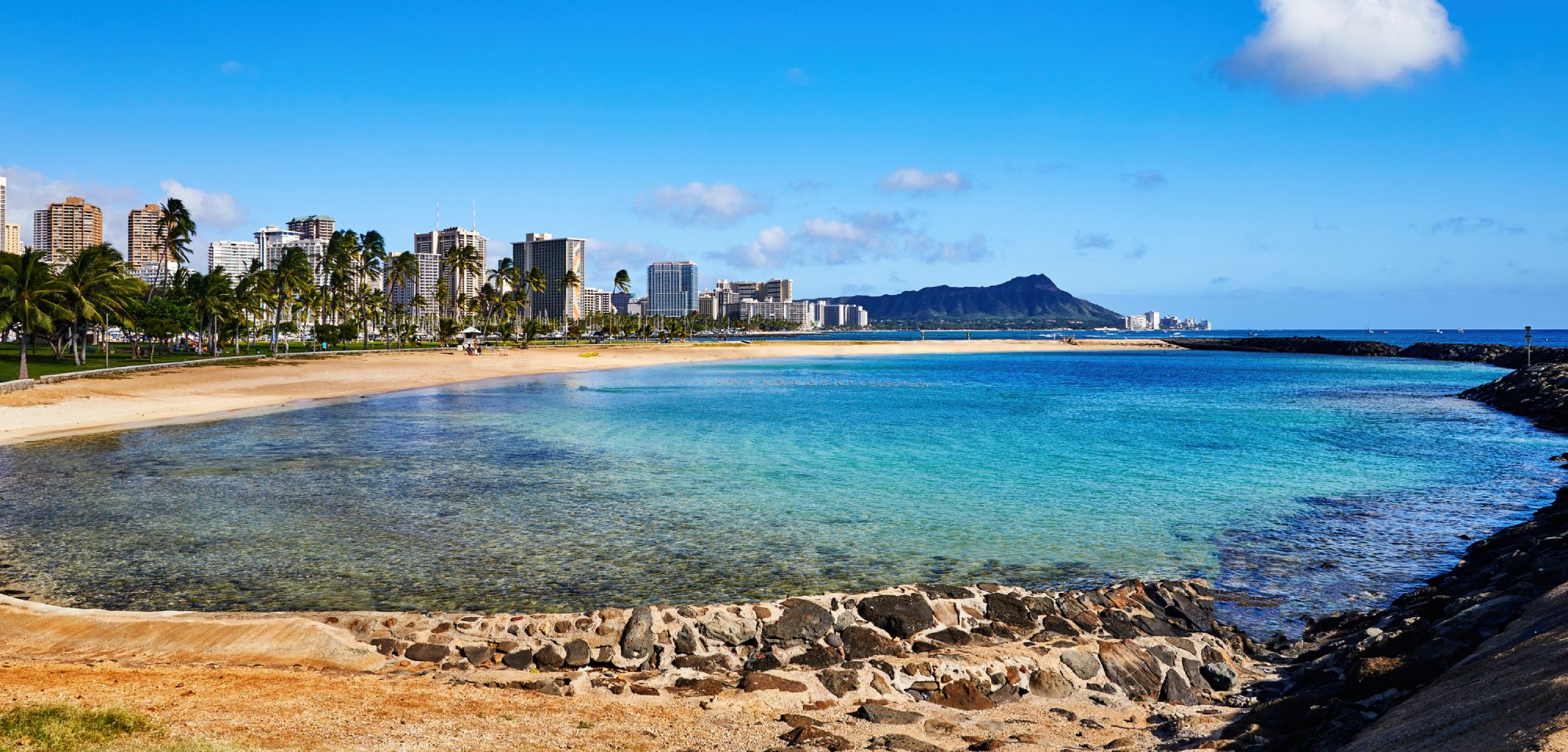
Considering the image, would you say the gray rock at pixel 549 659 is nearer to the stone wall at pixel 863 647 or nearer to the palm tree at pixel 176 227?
the stone wall at pixel 863 647

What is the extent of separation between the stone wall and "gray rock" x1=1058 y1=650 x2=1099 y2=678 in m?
0.02

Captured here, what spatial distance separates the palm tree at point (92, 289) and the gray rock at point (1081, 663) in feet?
221

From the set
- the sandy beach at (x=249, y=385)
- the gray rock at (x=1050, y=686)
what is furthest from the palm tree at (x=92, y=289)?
the gray rock at (x=1050, y=686)

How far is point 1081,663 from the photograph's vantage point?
34.3ft

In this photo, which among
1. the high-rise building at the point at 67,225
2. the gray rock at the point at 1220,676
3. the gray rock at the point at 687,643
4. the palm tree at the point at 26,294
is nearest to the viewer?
the gray rock at the point at 1220,676

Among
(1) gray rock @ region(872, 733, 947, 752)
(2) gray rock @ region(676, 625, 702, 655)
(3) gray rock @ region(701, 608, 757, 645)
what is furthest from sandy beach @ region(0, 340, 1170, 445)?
(1) gray rock @ region(872, 733, 947, 752)

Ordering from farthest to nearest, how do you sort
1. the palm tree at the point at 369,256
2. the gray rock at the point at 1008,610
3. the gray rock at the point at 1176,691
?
the palm tree at the point at 369,256 < the gray rock at the point at 1008,610 < the gray rock at the point at 1176,691

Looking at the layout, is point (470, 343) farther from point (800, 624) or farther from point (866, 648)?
point (866, 648)

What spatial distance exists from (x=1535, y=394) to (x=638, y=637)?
186ft

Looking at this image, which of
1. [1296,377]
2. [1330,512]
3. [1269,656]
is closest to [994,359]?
[1296,377]

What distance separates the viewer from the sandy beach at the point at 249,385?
37.1m

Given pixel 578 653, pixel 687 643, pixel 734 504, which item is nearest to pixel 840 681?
pixel 687 643

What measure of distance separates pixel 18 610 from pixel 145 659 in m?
3.34

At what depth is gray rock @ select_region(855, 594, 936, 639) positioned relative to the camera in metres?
11.4
